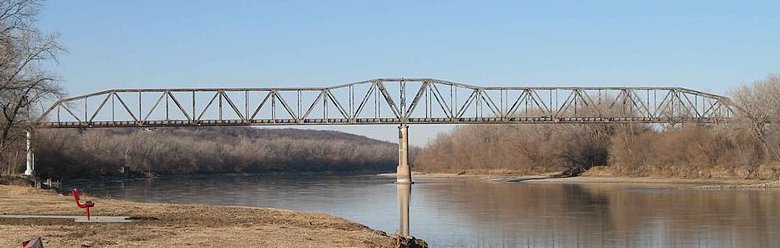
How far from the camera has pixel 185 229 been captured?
26734 mm

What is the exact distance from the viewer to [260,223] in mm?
30312

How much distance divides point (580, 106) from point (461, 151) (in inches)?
1090

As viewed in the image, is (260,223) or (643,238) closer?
(260,223)

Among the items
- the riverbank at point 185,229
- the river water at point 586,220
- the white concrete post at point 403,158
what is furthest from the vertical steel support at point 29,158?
the riverbank at point 185,229

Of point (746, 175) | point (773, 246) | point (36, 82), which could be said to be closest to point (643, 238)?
point (773, 246)

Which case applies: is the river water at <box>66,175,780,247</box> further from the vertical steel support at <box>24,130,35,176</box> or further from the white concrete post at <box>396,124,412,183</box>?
the white concrete post at <box>396,124,412,183</box>

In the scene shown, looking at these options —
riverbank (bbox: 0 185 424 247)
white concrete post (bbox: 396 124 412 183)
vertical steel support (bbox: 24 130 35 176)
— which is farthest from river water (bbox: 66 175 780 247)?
white concrete post (bbox: 396 124 412 183)

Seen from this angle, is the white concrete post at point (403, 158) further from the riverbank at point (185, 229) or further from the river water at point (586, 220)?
the riverbank at point (185, 229)

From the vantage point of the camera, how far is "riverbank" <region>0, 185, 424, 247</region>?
2322 centimetres

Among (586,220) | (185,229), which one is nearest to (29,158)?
(586,220)

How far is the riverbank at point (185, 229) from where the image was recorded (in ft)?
76.2

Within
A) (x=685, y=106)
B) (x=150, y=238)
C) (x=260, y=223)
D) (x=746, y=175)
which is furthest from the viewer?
(x=685, y=106)

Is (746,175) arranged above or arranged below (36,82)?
below

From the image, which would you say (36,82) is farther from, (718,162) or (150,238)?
(718,162)
